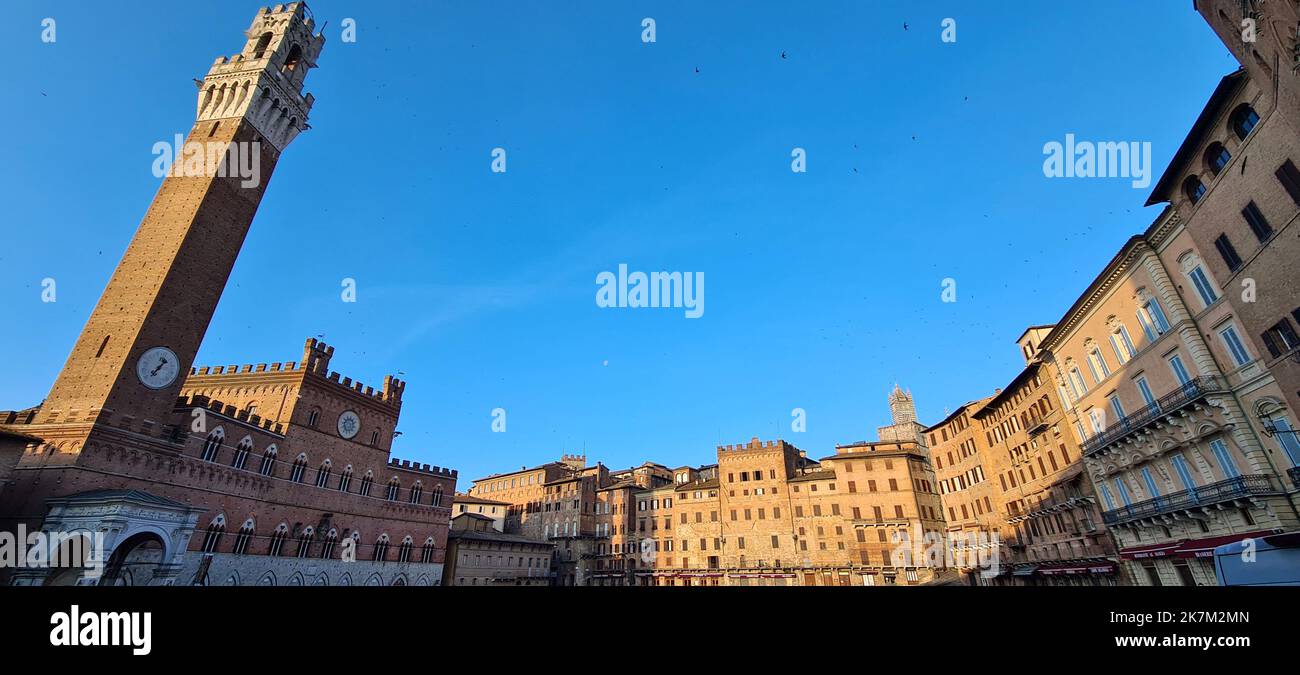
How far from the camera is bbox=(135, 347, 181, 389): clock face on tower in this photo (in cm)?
3219

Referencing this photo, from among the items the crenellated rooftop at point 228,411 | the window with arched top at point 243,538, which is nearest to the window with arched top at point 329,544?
the window with arched top at point 243,538

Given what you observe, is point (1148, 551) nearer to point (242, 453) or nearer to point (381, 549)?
point (381, 549)

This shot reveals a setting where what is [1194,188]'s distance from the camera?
28.3m

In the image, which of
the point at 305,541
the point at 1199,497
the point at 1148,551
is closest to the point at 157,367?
the point at 305,541

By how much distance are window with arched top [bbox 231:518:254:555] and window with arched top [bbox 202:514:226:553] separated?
1247mm

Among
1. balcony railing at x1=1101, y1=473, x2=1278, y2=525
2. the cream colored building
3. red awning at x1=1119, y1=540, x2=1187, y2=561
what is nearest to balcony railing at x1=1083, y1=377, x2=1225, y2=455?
the cream colored building

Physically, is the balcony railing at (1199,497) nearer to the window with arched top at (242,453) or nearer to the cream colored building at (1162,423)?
the cream colored building at (1162,423)

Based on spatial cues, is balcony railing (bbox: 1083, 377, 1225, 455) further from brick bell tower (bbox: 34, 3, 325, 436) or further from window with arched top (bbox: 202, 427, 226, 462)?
brick bell tower (bbox: 34, 3, 325, 436)

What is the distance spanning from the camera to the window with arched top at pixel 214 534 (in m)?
34.8

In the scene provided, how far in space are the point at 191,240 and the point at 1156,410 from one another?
195 ft

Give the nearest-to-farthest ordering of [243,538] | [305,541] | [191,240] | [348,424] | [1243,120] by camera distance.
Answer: [1243,120], [191,240], [243,538], [305,541], [348,424]

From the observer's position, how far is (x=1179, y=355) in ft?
98.5
